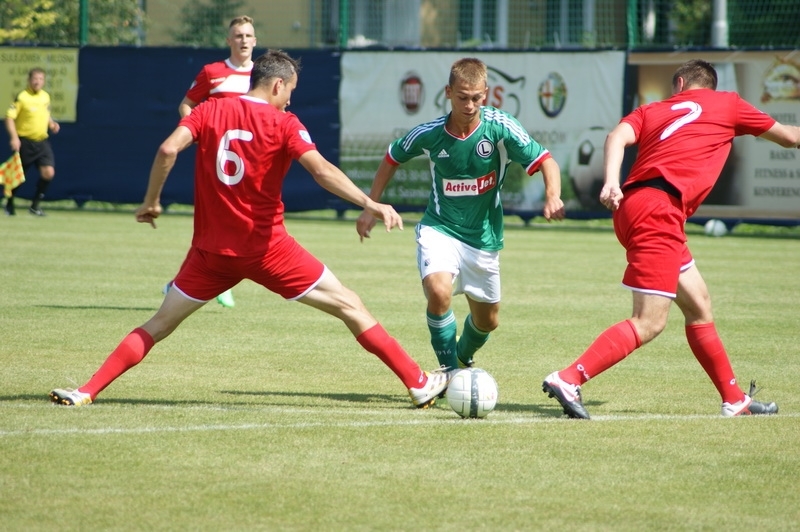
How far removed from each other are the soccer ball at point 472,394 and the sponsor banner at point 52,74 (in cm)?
1812

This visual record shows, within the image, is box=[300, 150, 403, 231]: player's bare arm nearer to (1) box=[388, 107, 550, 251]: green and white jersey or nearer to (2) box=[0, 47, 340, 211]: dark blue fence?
(1) box=[388, 107, 550, 251]: green and white jersey

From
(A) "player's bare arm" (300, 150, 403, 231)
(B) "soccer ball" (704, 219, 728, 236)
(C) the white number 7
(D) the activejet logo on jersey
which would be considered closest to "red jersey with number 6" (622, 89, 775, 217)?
(C) the white number 7

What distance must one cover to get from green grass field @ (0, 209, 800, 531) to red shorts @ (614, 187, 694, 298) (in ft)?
2.43

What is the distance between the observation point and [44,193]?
72.2 feet

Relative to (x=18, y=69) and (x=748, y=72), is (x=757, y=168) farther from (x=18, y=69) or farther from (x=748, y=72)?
(x=18, y=69)

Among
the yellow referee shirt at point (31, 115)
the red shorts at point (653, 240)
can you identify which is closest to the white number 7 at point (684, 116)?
the red shorts at point (653, 240)

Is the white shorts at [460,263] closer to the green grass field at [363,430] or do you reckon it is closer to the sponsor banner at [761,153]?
the green grass field at [363,430]

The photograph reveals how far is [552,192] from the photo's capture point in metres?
6.79

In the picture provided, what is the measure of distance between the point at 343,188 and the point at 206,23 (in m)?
21.6

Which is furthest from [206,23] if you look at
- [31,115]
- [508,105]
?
[508,105]

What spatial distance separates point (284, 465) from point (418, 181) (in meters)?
16.6

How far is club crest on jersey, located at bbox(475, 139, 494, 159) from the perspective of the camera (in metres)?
7.08

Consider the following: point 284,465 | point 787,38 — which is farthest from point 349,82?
point 284,465

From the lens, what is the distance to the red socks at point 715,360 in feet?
21.2
